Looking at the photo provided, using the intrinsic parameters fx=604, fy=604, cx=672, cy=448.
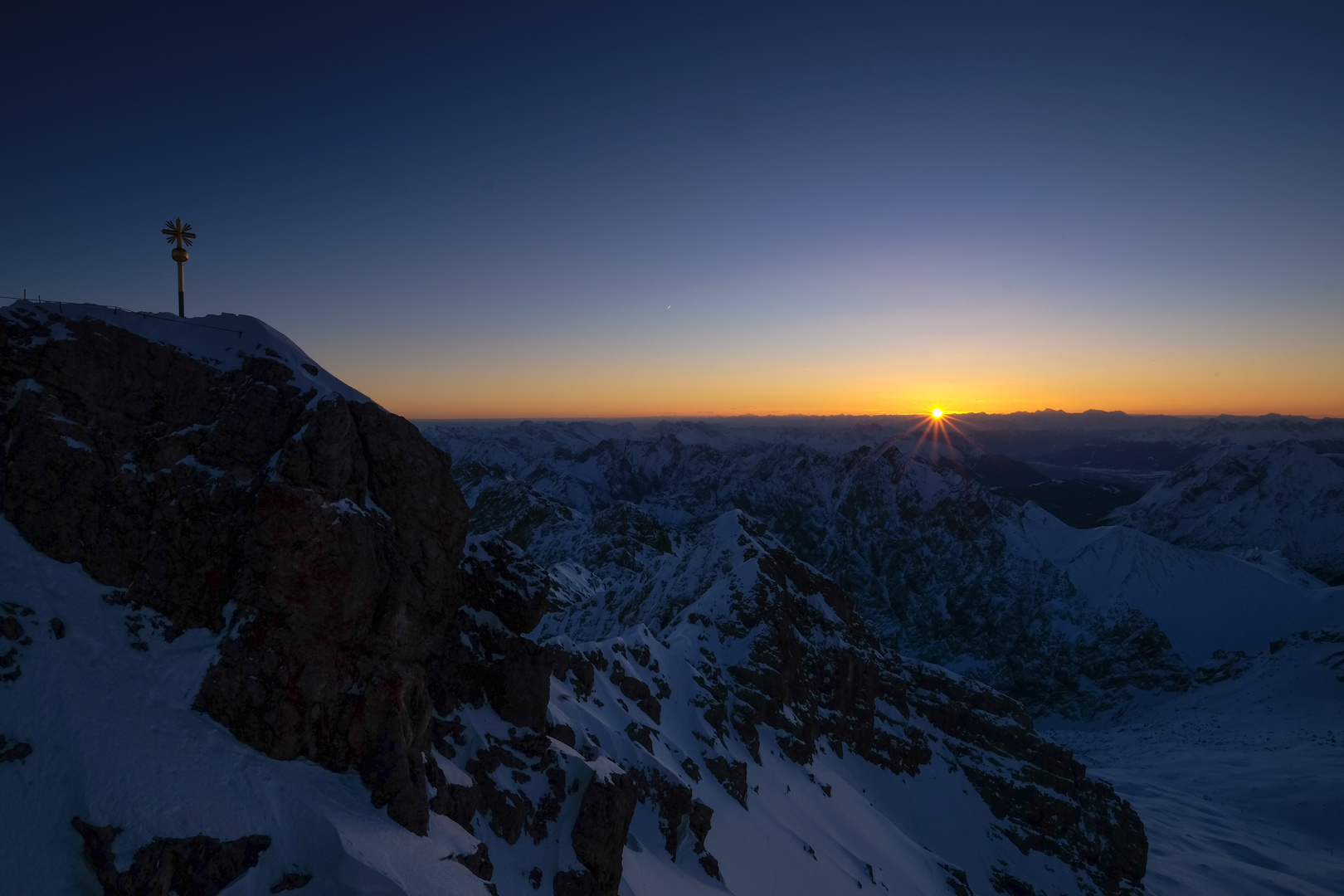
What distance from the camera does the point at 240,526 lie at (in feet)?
79.6

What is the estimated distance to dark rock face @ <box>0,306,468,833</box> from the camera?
75.0ft

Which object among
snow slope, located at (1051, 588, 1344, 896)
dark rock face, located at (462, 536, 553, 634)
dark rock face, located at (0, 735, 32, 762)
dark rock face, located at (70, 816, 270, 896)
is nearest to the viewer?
dark rock face, located at (70, 816, 270, 896)

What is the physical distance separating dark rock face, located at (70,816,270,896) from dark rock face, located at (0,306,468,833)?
3672 mm

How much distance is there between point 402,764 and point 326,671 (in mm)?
4767

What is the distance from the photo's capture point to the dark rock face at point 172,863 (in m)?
17.2

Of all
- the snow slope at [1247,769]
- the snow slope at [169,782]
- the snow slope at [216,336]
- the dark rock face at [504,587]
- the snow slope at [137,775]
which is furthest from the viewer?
the snow slope at [1247,769]

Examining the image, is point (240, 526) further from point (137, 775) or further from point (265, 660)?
point (137, 775)

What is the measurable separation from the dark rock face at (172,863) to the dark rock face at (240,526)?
3.67 metres

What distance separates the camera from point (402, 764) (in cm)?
2397

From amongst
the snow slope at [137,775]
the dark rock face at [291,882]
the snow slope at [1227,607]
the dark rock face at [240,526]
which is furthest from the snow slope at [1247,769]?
the dark rock face at [291,882]

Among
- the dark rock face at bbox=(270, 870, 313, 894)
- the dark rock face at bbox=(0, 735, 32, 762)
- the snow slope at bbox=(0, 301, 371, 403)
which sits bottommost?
the dark rock face at bbox=(270, 870, 313, 894)

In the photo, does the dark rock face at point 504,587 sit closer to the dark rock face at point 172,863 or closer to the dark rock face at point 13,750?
the dark rock face at point 172,863

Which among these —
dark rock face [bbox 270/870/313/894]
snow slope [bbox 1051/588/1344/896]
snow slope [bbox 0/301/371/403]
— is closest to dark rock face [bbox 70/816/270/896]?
dark rock face [bbox 270/870/313/894]

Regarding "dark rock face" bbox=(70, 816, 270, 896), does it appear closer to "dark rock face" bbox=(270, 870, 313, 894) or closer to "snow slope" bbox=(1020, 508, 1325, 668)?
"dark rock face" bbox=(270, 870, 313, 894)
